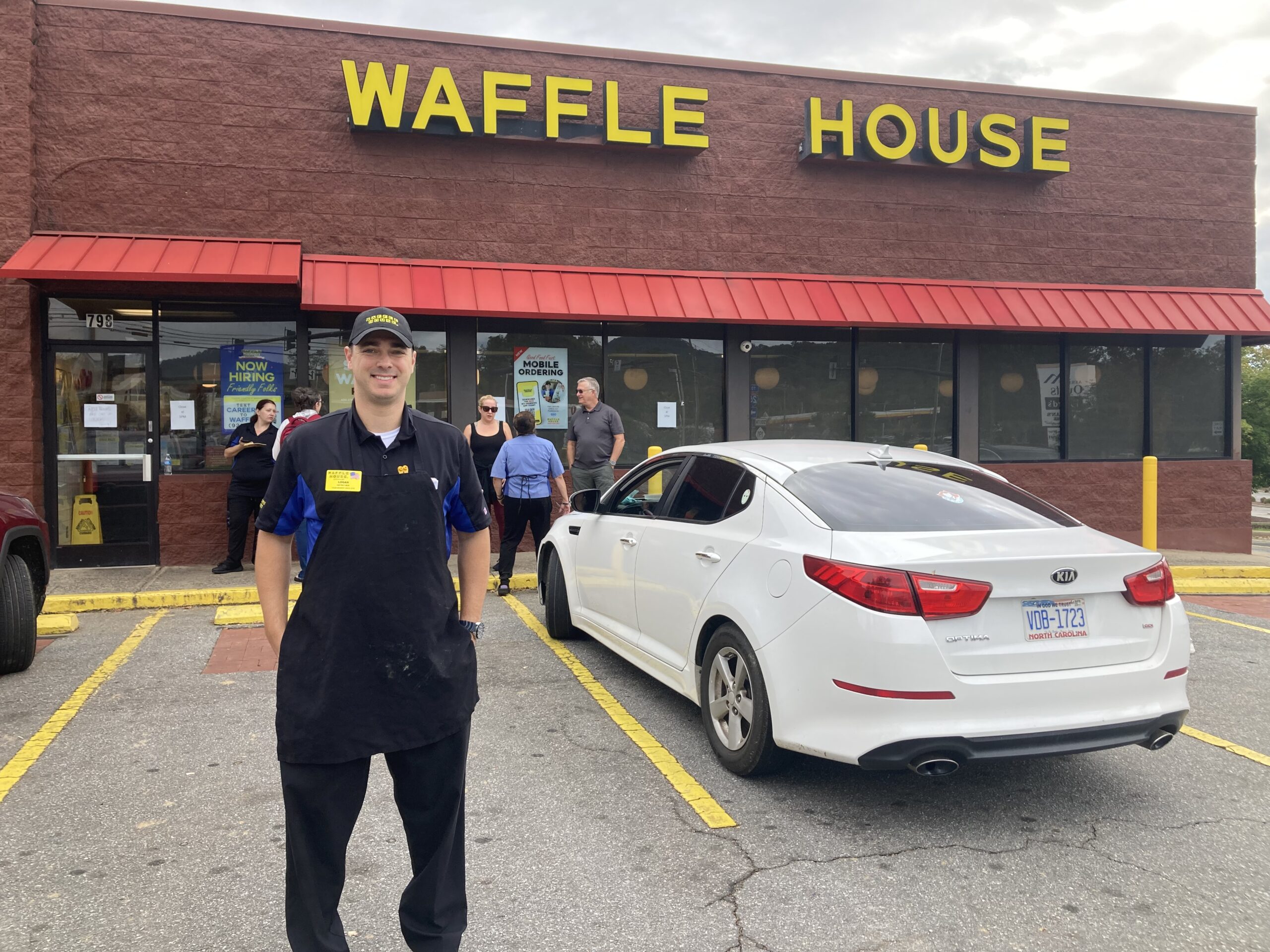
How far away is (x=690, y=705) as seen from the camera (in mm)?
5531

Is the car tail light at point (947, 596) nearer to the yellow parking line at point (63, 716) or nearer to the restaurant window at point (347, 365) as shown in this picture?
the yellow parking line at point (63, 716)

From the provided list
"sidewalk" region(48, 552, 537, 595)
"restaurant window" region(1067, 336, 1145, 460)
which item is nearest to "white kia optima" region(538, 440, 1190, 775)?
"sidewalk" region(48, 552, 537, 595)

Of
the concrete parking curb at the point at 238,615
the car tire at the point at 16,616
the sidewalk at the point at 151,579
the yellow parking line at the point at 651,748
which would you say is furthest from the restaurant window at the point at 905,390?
the car tire at the point at 16,616

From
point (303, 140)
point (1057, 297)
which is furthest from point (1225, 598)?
point (303, 140)

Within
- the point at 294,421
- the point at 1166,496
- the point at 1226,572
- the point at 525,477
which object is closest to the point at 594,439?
the point at 525,477

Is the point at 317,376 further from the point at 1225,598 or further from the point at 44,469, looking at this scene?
the point at 1225,598

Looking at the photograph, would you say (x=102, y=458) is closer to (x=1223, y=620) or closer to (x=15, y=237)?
(x=15, y=237)

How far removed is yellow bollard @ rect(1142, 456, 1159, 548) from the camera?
10477 mm

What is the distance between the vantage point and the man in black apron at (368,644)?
8.12 ft

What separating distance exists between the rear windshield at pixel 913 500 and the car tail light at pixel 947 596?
44 cm

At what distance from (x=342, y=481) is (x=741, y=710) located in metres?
2.45

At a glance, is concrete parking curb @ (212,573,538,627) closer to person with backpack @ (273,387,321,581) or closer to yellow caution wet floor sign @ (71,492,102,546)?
person with backpack @ (273,387,321,581)

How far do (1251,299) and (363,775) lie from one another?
14.7 metres

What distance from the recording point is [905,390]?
1288 cm
